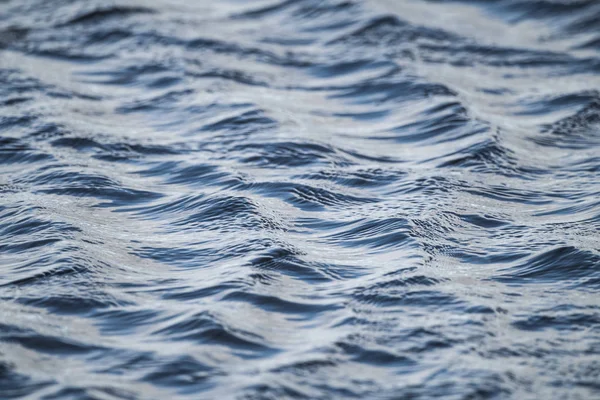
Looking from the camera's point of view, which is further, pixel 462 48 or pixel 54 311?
pixel 462 48

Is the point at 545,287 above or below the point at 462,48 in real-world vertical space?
below

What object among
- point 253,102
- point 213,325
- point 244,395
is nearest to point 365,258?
point 213,325

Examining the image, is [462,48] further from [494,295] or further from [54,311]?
[54,311]

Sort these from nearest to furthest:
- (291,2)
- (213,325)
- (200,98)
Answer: (213,325), (200,98), (291,2)

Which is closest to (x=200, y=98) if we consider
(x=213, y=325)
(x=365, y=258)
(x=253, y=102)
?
(x=253, y=102)

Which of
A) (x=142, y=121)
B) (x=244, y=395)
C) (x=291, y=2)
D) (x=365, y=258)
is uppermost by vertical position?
(x=291, y=2)

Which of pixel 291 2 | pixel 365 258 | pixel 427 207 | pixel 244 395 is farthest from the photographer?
pixel 291 2

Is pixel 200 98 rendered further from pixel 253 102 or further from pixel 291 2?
pixel 291 2
